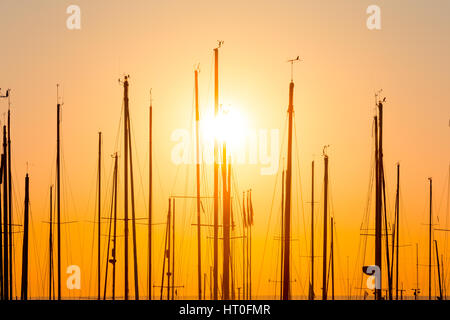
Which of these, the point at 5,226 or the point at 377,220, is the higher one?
the point at 377,220

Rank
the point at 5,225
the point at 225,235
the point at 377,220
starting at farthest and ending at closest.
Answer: the point at 5,225, the point at 377,220, the point at 225,235

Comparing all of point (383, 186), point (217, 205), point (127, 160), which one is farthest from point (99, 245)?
point (383, 186)

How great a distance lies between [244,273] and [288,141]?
A: 2694 cm

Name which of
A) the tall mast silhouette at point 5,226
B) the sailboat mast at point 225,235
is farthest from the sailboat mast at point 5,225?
the sailboat mast at point 225,235

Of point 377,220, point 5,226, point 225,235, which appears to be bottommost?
point 225,235

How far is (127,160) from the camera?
44.5 m

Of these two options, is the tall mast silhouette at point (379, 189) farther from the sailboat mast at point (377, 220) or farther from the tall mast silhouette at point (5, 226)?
the tall mast silhouette at point (5, 226)

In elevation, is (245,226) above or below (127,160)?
below

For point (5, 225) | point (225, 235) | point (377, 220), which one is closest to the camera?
point (225, 235)

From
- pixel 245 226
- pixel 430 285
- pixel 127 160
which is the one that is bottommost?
pixel 430 285

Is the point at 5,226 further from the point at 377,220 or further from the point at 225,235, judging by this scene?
the point at 377,220

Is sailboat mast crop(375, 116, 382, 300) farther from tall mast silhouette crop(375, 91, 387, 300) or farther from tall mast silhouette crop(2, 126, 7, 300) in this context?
tall mast silhouette crop(2, 126, 7, 300)

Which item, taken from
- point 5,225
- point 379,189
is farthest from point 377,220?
point 5,225
